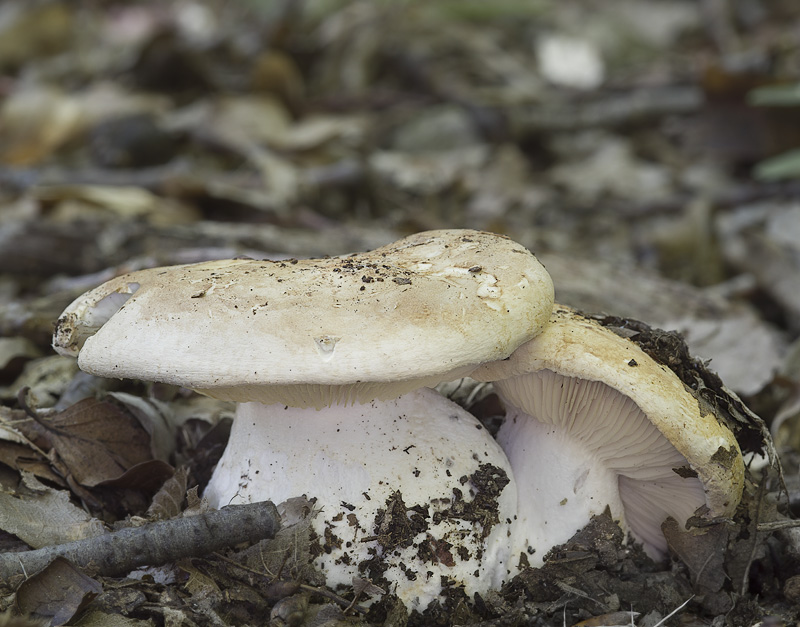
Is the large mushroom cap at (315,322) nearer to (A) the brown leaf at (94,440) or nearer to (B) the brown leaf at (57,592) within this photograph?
(A) the brown leaf at (94,440)

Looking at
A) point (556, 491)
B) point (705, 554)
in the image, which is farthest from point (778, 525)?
point (556, 491)

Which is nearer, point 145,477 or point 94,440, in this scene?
point 145,477

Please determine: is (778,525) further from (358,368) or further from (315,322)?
(315,322)

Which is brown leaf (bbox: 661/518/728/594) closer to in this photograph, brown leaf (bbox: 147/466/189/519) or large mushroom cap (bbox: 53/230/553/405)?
large mushroom cap (bbox: 53/230/553/405)

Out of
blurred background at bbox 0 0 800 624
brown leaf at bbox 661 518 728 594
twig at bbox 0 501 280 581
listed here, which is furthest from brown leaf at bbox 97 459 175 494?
brown leaf at bbox 661 518 728 594

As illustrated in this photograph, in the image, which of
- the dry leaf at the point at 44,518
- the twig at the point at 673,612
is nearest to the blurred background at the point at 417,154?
the dry leaf at the point at 44,518
